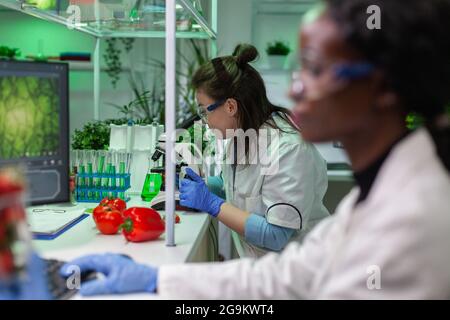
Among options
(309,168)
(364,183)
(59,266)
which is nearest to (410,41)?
(364,183)

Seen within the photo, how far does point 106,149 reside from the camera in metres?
2.16

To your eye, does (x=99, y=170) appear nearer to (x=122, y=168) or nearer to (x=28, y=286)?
(x=122, y=168)

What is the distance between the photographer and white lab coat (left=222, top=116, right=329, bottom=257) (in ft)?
5.95

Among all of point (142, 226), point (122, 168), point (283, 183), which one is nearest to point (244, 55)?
point (283, 183)

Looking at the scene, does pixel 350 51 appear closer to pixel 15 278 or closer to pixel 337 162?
pixel 15 278

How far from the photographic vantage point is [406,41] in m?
0.81

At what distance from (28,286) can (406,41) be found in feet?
2.15

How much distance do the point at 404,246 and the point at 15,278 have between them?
0.54 metres

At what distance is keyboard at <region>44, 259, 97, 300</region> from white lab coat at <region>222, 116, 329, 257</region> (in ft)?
2.62

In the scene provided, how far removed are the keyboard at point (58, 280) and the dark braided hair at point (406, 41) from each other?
70 centimetres

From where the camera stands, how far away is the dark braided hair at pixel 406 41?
805 millimetres

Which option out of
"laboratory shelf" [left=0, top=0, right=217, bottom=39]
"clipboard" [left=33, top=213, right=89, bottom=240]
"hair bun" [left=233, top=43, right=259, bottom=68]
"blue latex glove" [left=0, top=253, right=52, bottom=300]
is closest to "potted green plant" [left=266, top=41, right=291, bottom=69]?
"laboratory shelf" [left=0, top=0, right=217, bottom=39]

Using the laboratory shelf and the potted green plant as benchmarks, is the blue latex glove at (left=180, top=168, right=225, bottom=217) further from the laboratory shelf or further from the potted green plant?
the potted green plant

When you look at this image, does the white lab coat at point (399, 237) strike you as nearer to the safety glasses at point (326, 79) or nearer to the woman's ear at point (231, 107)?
the safety glasses at point (326, 79)
